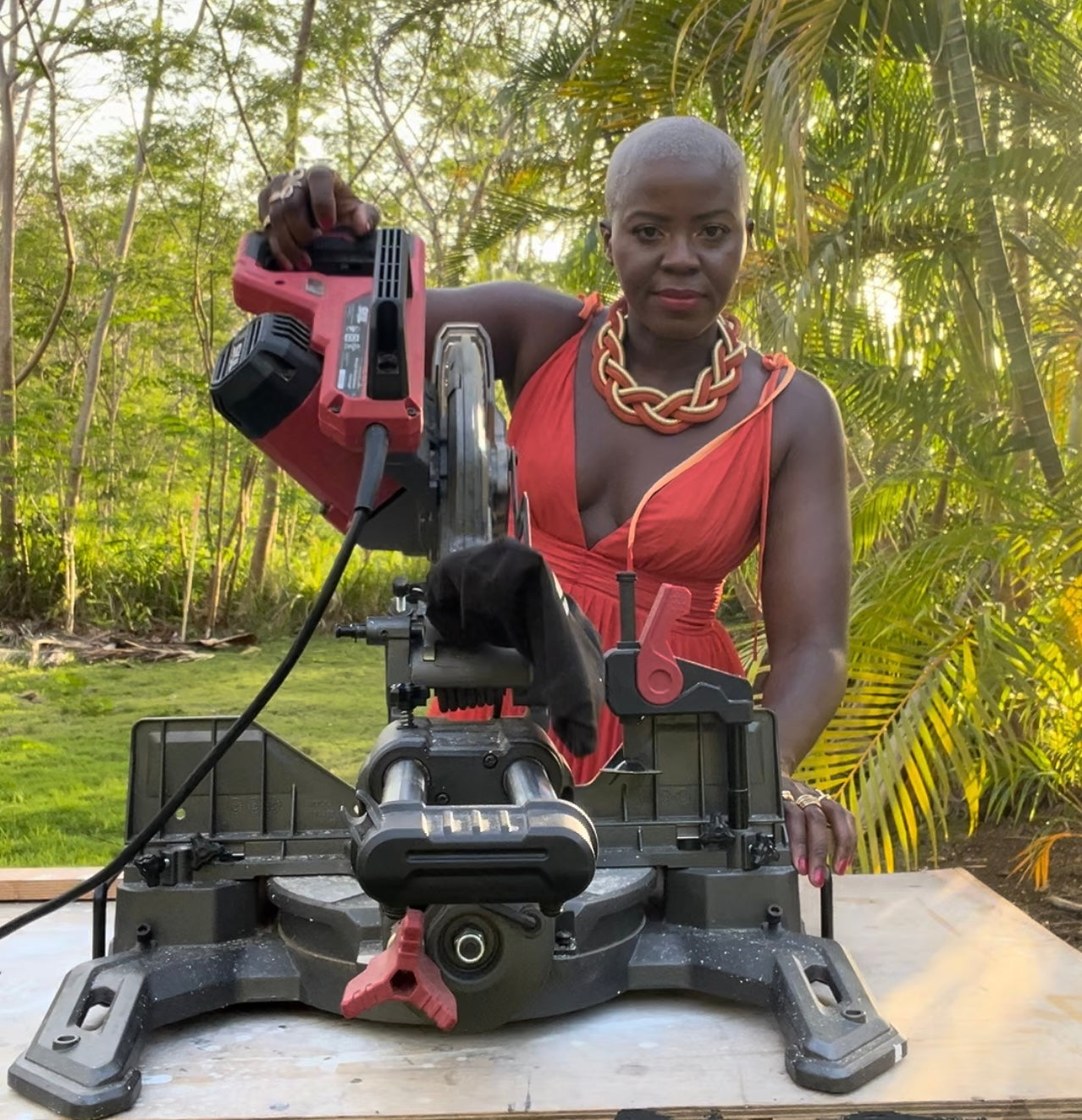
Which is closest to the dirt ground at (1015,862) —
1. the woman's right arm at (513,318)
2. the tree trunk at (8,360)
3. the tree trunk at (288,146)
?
the woman's right arm at (513,318)

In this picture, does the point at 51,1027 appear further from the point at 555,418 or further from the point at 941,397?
the point at 941,397

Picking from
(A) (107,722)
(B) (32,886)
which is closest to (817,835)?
(B) (32,886)

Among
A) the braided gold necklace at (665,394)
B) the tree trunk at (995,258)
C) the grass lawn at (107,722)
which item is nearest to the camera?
the braided gold necklace at (665,394)

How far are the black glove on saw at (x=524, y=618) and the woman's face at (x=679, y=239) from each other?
2.69 feet

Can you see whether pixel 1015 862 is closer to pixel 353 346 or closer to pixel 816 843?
pixel 816 843

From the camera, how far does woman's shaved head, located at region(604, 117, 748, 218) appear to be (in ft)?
5.31

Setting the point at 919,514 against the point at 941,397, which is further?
the point at 919,514

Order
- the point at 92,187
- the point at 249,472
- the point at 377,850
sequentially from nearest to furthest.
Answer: the point at 377,850
the point at 249,472
the point at 92,187

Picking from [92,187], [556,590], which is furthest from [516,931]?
[92,187]

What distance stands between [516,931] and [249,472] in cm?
886

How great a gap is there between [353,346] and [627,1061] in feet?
2.43

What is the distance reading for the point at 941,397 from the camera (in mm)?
3721

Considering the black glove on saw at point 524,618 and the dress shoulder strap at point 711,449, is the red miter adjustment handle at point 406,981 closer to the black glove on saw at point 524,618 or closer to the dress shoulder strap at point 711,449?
the black glove on saw at point 524,618

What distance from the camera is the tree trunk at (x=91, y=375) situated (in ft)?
28.2
